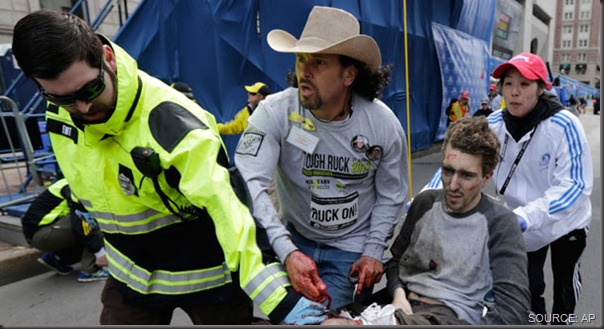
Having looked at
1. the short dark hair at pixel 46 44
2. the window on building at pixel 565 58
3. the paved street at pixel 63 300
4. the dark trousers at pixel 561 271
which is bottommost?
the paved street at pixel 63 300

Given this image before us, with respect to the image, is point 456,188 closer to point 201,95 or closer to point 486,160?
point 486,160

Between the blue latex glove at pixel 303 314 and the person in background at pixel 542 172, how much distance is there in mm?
1052

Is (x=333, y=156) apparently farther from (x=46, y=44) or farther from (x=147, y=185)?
(x=46, y=44)

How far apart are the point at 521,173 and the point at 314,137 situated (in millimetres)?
1170

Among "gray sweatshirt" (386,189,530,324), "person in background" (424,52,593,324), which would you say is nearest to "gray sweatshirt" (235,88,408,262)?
"gray sweatshirt" (386,189,530,324)

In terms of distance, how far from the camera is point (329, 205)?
2004 mm

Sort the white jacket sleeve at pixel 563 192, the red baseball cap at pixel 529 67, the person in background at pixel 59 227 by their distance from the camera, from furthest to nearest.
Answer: the person in background at pixel 59 227 < the red baseball cap at pixel 529 67 < the white jacket sleeve at pixel 563 192

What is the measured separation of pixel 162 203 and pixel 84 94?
459 mm

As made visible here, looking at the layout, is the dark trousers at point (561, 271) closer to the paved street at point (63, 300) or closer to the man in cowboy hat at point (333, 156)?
the paved street at point (63, 300)

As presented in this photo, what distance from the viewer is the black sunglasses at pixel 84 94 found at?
52.5 inches

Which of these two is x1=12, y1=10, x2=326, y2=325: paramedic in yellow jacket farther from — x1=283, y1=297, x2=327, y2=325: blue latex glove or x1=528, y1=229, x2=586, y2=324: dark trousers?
x1=528, y1=229, x2=586, y2=324: dark trousers

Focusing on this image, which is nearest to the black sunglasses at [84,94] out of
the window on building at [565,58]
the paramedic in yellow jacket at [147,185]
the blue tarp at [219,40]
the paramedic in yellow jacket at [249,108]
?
the paramedic in yellow jacket at [147,185]

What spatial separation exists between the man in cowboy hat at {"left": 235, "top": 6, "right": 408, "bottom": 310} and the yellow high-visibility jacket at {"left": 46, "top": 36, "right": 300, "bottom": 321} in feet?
1.11

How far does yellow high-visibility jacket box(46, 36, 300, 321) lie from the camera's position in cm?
135
